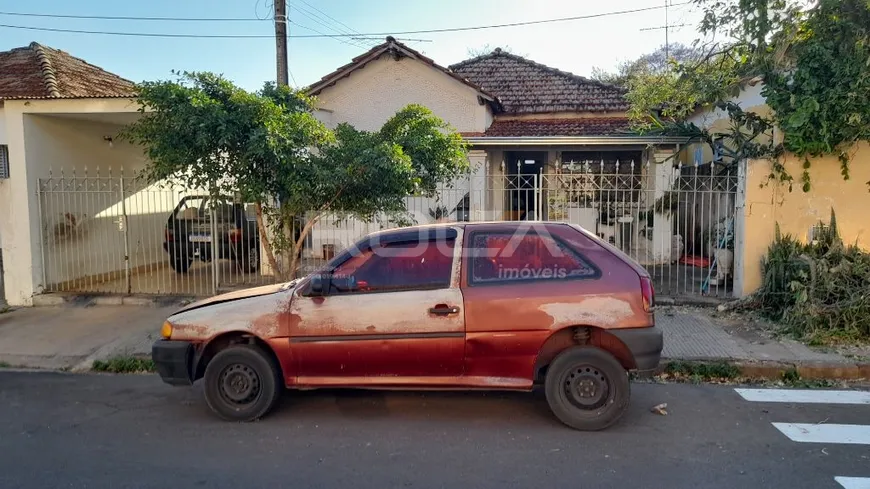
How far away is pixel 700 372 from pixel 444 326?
3.13 meters

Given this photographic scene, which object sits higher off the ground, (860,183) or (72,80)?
(72,80)

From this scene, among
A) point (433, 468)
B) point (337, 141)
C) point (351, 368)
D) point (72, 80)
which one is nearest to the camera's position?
point (433, 468)

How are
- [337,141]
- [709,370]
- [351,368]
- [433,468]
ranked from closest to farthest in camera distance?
[433,468] < [351,368] < [709,370] < [337,141]

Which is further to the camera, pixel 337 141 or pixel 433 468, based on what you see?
pixel 337 141

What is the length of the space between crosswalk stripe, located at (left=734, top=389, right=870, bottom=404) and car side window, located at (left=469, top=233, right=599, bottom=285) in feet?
7.28

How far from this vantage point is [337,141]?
734cm

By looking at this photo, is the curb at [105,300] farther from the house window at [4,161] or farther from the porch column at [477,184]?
the porch column at [477,184]

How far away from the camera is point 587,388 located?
4.80 m

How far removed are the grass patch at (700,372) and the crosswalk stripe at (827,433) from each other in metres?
1.38

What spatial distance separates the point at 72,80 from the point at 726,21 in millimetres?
10792

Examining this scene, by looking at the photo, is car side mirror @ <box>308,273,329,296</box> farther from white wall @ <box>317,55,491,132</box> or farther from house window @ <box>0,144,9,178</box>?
white wall @ <box>317,55,491,132</box>

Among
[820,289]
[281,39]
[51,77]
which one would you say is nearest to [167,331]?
[820,289]

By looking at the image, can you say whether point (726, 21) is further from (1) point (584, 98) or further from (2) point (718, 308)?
(1) point (584, 98)

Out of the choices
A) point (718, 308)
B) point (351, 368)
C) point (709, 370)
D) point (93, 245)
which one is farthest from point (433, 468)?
point (93, 245)
